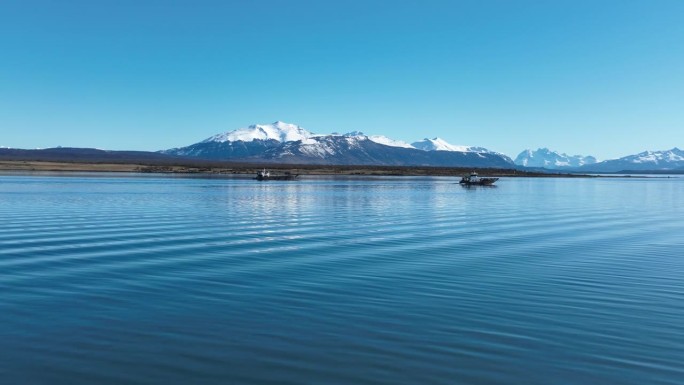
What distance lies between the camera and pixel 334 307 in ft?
47.7

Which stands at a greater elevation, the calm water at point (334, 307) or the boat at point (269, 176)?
the boat at point (269, 176)

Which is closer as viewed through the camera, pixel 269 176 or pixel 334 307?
pixel 334 307

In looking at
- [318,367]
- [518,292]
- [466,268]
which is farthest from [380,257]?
[318,367]

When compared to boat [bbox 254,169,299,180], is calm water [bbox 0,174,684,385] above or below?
below

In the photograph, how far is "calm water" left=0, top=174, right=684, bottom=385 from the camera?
10.3m

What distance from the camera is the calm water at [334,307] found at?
406 inches

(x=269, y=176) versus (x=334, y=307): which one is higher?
(x=269, y=176)

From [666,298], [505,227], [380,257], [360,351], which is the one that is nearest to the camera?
[360,351]

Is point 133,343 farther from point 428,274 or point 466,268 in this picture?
point 466,268

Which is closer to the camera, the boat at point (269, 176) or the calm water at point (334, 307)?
the calm water at point (334, 307)

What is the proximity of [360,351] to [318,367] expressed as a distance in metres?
1.14

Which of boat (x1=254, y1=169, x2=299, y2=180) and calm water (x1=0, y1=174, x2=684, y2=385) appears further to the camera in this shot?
boat (x1=254, y1=169, x2=299, y2=180)

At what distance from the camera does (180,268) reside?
1964 centimetres

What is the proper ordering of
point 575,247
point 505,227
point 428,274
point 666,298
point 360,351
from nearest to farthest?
1. point 360,351
2. point 666,298
3. point 428,274
4. point 575,247
5. point 505,227
